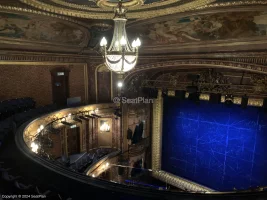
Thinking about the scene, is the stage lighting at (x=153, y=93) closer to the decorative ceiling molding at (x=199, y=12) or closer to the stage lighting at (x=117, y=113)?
the stage lighting at (x=117, y=113)

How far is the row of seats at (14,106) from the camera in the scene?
7.94 metres

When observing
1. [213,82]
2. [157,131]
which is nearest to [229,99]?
[213,82]

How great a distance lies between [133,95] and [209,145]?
463cm

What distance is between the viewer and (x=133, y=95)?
37.8ft

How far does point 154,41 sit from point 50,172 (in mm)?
7398

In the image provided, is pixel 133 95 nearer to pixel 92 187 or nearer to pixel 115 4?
pixel 115 4

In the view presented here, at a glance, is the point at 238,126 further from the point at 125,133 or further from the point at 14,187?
the point at 14,187

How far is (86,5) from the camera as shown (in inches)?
219

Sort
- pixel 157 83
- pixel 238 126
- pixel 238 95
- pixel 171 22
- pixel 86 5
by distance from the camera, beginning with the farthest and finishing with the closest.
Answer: pixel 157 83 → pixel 238 126 → pixel 238 95 → pixel 171 22 → pixel 86 5

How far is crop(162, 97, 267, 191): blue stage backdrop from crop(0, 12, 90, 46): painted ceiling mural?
578 cm

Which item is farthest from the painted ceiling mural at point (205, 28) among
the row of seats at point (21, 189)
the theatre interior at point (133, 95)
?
the row of seats at point (21, 189)

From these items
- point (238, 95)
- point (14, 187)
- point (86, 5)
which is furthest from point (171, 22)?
point (14, 187)

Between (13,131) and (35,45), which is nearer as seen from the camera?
(13,131)

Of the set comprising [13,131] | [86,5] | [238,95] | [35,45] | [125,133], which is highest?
[86,5]
